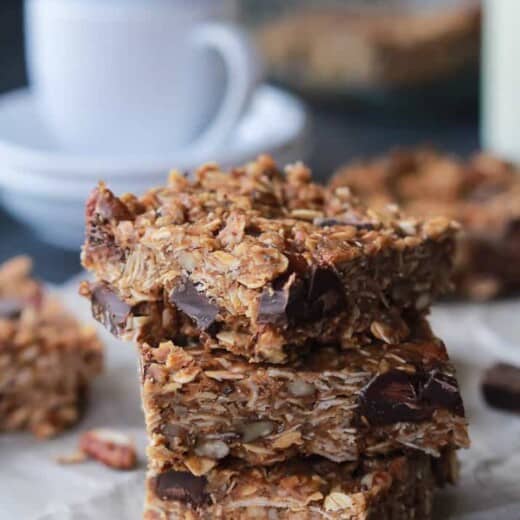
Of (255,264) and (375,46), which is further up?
(375,46)

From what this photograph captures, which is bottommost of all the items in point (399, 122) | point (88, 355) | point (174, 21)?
point (88, 355)

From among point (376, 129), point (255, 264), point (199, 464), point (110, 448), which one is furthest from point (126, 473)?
point (376, 129)

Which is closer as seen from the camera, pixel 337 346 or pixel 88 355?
pixel 337 346

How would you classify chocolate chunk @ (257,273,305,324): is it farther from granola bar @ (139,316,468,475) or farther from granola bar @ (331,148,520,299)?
granola bar @ (331,148,520,299)

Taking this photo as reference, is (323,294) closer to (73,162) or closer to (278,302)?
(278,302)

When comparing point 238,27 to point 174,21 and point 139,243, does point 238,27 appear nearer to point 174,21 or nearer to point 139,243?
point 174,21

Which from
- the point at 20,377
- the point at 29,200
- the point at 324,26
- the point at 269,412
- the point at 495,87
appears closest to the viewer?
the point at 269,412

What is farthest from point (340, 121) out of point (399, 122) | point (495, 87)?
point (495, 87)
